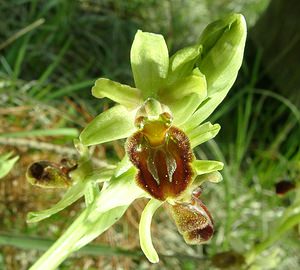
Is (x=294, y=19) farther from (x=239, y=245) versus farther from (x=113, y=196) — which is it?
(x=113, y=196)

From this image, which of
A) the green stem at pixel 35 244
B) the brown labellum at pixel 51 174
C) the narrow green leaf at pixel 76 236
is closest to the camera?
the narrow green leaf at pixel 76 236

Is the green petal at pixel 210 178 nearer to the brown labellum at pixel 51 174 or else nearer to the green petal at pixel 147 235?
the green petal at pixel 147 235

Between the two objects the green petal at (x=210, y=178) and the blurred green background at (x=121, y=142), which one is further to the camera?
the blurred green background at (x=121, y=142)

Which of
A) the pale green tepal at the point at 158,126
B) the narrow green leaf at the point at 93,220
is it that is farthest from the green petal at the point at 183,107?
the narrow green leaf at the point at 93,220

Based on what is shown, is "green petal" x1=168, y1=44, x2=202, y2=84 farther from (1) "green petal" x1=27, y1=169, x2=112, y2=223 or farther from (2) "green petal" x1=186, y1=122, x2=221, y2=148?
(1) "green petal" x1=27, y1=169, x2=112, y2=223

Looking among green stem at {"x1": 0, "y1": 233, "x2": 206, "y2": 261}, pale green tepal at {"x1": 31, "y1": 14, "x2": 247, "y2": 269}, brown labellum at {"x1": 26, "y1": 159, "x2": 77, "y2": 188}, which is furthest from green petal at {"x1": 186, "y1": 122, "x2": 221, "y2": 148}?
green stem at {"x1": 0, "y1": 233, "x2": 206, "y2": 261}

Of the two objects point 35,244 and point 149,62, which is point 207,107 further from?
point 35,244

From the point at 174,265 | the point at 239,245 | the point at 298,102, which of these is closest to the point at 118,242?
the point at 174,265
